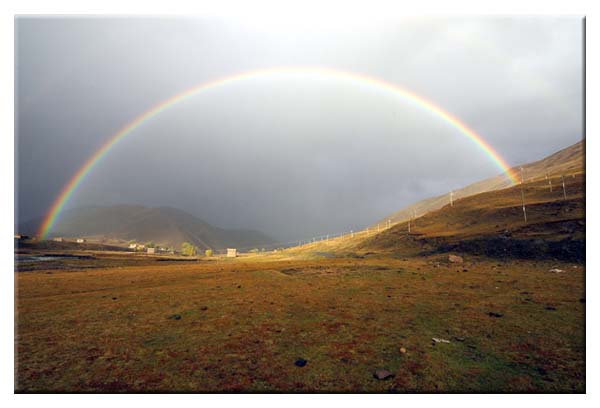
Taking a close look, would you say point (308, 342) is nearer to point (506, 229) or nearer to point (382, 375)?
point (382, 375)

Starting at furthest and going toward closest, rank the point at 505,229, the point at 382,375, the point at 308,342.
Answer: the point at 505,229 < the point at 308,342 < the point at 382,375

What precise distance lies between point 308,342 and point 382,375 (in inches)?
91.6

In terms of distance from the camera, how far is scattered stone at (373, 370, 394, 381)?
5316 mm

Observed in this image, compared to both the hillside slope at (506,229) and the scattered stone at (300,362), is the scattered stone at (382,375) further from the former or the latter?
the hillside slope at (506,229)

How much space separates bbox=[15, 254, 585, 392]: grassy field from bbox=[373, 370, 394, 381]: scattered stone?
10 centimetres

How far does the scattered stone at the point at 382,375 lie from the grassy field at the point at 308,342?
0.33ft

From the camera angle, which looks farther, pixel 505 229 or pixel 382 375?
pixel 505 229

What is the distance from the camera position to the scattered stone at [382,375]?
5.32m

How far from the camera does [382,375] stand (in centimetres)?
534

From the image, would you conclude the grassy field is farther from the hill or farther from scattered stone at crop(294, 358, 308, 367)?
the hill

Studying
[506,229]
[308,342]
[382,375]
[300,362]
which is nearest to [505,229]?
[506,229]

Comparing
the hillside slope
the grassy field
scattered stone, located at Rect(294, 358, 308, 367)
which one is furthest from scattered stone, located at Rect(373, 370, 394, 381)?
the hillside slope

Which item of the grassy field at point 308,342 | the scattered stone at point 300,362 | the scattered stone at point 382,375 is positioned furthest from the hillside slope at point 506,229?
the scattered stone at point 300,362
